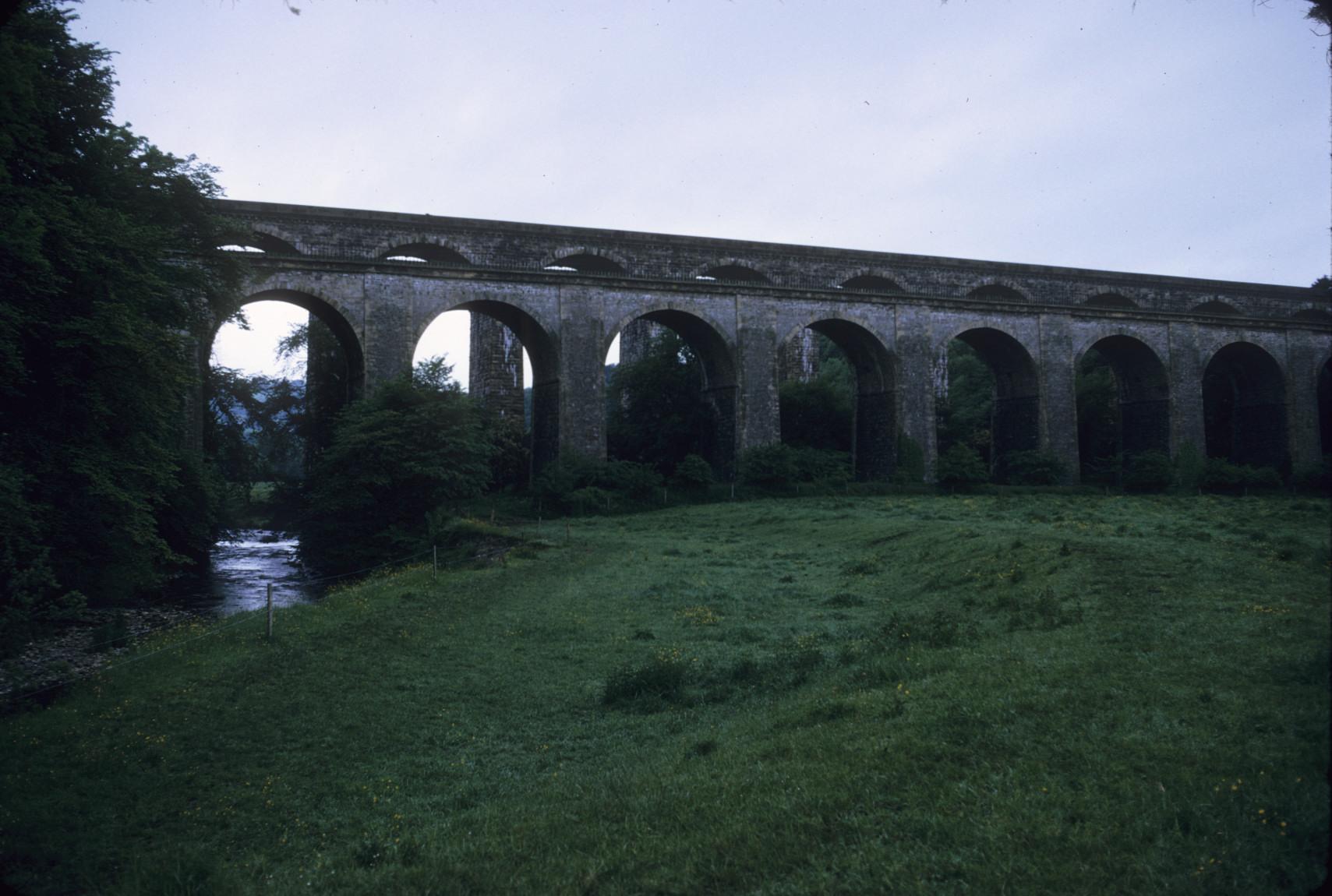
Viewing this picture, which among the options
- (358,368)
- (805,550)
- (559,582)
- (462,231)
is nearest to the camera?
(559,582)

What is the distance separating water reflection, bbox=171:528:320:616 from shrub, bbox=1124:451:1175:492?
109 feet

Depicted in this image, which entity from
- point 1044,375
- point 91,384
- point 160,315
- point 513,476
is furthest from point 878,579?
point 1044,375

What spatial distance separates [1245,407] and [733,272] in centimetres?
2721

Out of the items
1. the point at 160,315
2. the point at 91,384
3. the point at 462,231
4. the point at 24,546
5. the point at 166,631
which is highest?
the point at 462,231

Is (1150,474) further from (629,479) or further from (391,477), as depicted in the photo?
(391,477)

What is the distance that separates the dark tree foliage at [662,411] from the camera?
38.7 metres

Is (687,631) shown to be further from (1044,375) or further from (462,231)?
(1044,375)

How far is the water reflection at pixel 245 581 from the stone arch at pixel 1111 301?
→ 1590 inches

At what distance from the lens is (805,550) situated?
69.0ft

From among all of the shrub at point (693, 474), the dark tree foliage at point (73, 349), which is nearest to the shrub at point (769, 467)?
the shrub at point (693, 474)

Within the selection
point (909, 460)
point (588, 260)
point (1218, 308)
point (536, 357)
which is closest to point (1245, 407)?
point (1218, 308)

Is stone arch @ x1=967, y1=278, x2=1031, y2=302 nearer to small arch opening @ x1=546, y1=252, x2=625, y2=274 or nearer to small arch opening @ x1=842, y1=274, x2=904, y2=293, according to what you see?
small arch opening @ x1=842, y1=274, x2=904, y2=293

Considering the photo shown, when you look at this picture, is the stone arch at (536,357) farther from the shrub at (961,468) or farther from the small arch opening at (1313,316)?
the small arch opening at (1313,316)

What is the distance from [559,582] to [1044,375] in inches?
1152
